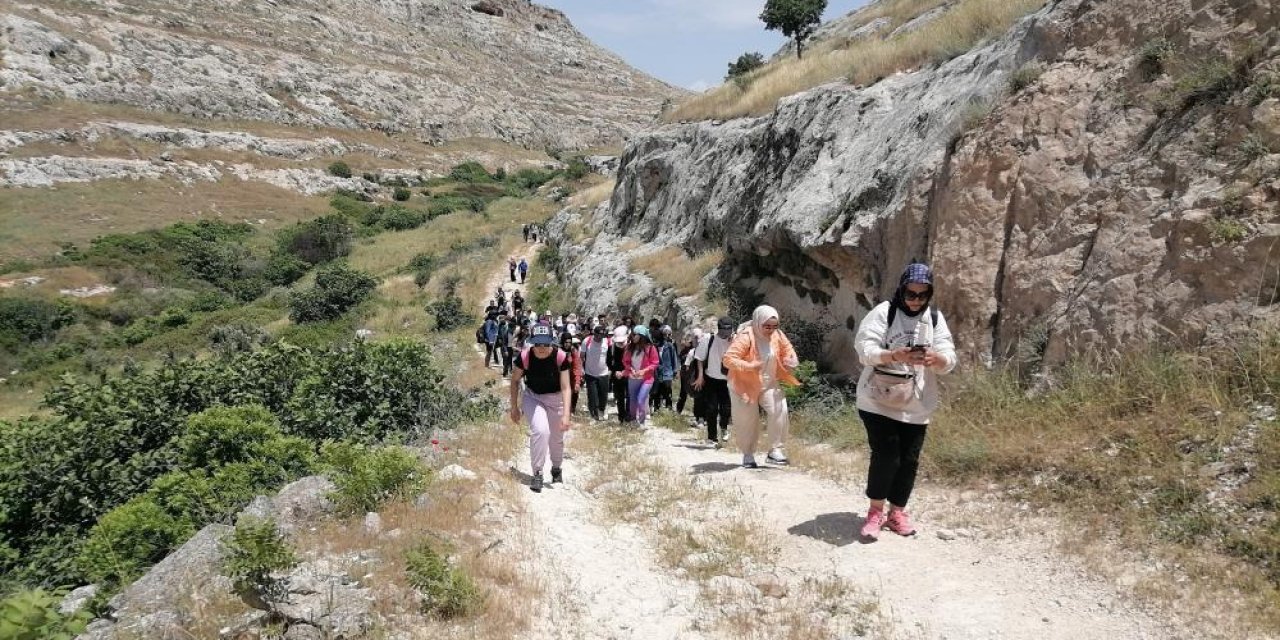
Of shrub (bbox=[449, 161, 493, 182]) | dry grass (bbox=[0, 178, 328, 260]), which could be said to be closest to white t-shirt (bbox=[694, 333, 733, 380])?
dry grass (bbox=[0, 178, 328, 260])

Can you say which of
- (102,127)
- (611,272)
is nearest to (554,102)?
(102,127)

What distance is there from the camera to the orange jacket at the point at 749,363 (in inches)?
284

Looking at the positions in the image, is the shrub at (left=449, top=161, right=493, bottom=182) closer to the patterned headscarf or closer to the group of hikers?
the group of hikers

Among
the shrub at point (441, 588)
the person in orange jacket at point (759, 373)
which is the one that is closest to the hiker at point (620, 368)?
the person in orange jacket at point (759, 373)

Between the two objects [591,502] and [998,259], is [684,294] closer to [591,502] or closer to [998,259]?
[998,259]

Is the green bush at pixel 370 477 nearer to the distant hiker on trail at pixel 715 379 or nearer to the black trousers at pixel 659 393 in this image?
the distant hiker on trail at pixel 715 379

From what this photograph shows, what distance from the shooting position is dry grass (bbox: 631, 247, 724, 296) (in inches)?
694

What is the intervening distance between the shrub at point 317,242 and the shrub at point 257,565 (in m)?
43.2

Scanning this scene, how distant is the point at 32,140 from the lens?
45875 mm

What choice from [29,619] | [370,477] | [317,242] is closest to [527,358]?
[370,477]

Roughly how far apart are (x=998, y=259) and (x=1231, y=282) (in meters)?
2.58

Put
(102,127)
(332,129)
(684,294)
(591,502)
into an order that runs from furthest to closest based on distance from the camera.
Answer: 1. (332,129)
2. (102,127)
3. (684,294)
4. (591,502)

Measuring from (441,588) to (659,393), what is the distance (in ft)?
28.7

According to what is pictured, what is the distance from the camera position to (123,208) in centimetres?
4497
